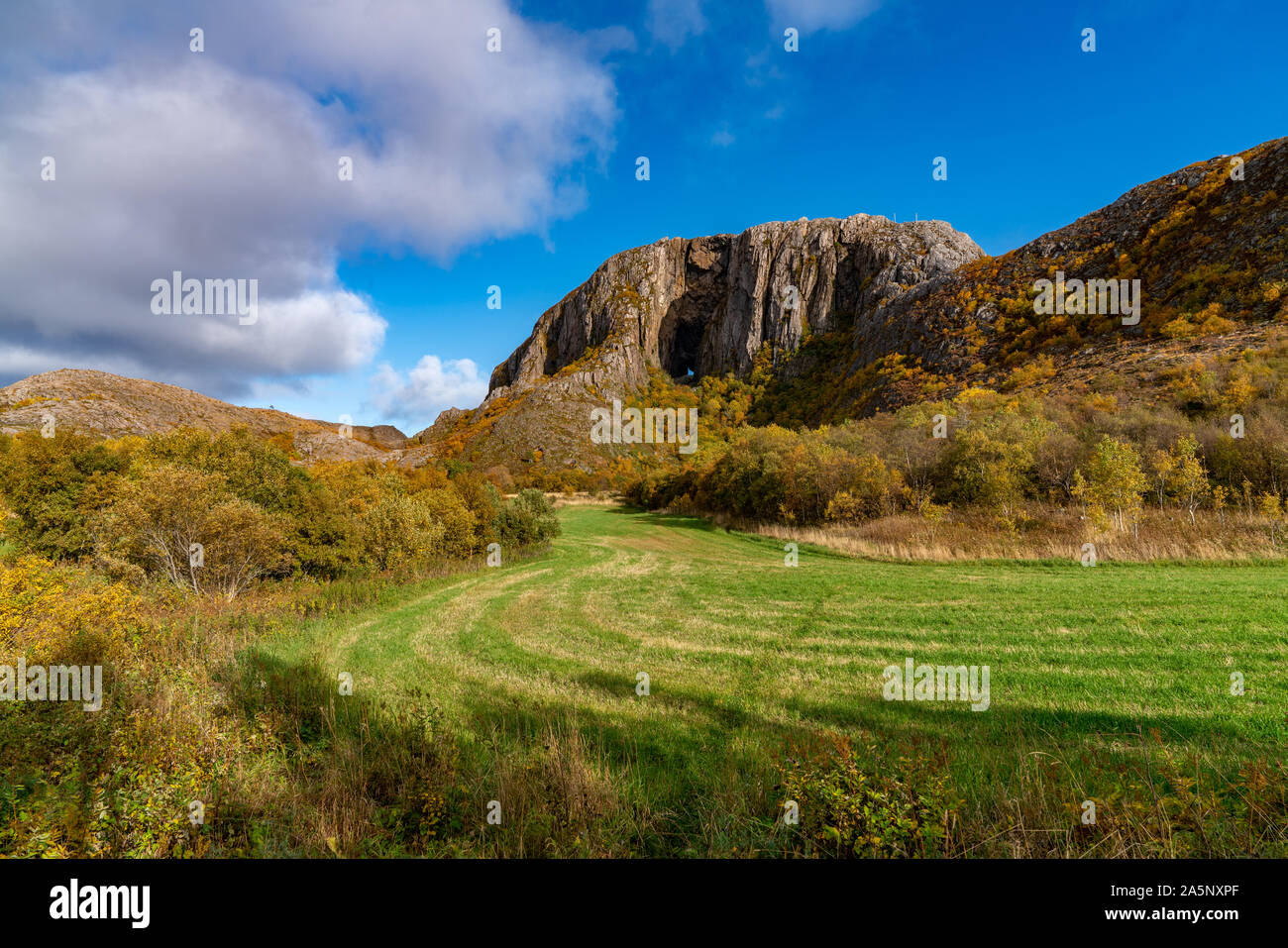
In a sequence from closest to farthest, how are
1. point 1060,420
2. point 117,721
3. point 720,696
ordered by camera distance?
point 117,721, point 720,696, point 1060,420

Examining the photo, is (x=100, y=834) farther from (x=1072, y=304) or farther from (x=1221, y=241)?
(x=1221, y=241)

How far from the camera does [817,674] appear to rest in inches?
319

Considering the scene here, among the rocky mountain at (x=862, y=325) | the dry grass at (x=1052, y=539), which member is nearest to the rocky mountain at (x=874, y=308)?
the rocky mountain at (x=862, y=325)

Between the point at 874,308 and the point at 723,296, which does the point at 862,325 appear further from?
the point at 723,296

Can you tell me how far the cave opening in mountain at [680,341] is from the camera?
155m

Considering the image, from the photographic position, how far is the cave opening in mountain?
155 metres

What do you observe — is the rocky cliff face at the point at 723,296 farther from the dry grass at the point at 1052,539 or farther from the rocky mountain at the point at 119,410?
the dry grass at the point at 1052,539

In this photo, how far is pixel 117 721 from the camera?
5.16m

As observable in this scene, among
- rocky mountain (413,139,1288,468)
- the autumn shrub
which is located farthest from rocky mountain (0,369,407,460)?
rocky mountain (413,139,1288,468)

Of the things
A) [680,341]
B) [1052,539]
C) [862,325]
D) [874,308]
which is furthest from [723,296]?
[1052,539]

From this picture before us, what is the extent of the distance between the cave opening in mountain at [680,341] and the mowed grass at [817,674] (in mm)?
143948
